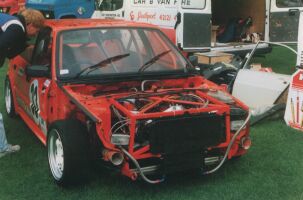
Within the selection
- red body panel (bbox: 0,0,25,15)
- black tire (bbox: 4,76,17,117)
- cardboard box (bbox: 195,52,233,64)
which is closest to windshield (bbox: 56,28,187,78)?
black tire (bbox: 4,76,17,117)

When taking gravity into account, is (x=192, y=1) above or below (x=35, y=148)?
above

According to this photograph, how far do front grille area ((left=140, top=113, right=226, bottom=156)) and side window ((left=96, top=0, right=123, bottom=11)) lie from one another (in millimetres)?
7623

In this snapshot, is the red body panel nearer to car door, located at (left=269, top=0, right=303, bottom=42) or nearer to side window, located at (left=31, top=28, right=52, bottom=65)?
car door, located at (left=269, top=0, right=303, bottom=42)

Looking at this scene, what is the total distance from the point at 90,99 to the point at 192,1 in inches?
207

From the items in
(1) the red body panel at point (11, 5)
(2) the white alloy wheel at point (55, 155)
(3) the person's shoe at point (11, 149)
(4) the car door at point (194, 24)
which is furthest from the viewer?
(1) the red body panel at point (11, 5)

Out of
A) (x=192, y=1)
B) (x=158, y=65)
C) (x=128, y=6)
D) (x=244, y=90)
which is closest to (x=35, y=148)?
(x=158, y=65)

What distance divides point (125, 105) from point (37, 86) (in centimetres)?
146

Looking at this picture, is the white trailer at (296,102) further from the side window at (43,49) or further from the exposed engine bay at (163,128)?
the side window at (43,49)

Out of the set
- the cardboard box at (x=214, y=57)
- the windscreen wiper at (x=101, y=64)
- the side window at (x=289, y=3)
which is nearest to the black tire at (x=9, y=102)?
the windscreen wiper at (x=101, y=64)

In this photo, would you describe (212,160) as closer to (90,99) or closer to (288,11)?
(90,99)

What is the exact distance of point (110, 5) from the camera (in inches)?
459

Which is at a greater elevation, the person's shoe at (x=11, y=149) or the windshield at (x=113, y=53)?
the windshield at (x=113, y=53)

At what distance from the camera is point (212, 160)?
→ 4.45 m

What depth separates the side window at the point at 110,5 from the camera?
11445 mm
